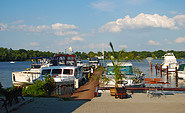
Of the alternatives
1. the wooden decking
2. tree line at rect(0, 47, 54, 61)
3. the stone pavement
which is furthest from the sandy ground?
tree line at rect(0, 47, 54, 61)

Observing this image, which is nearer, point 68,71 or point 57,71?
point 57,71

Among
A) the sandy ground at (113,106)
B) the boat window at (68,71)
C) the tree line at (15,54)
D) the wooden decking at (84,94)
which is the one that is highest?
the tree line at (15,54)

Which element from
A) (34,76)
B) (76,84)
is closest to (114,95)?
(76,84)

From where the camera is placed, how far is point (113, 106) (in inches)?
434

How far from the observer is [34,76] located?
27641 mm

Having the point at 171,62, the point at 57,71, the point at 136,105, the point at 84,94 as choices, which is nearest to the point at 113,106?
the point at 136,105

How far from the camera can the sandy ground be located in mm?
10117

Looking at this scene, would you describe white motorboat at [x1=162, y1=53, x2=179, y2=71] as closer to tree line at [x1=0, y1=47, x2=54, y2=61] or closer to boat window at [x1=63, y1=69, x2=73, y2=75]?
boat window at [x1=63, y1=69, x2=73, y2=75]

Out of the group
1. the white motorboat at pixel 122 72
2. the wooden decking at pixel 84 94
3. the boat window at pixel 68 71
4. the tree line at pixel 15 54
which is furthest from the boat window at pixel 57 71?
the tree line at pixel 15 54

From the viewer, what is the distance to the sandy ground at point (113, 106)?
33.2 ft

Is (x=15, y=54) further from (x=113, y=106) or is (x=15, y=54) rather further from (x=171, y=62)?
(x=113, y=106)

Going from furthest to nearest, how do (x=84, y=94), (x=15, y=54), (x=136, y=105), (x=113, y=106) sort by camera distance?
(x=15, y=54)
(x=84, y=94)
(x=136, y=105)
(x=113, y=106)

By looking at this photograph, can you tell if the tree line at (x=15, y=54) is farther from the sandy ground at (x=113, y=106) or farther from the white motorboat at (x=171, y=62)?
the sandy ground at (x=113, y=106)

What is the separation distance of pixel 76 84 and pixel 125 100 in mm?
10738
